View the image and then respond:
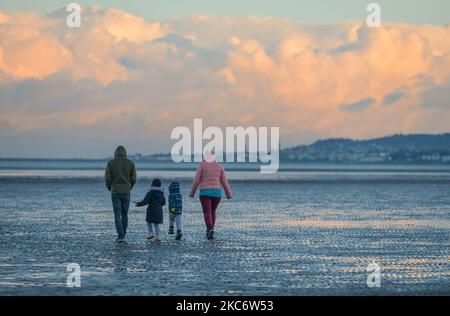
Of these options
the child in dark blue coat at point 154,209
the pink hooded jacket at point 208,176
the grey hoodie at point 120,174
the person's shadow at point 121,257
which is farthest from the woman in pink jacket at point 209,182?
the person's shadow at point 121,257

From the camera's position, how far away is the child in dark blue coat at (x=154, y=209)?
66.3ft

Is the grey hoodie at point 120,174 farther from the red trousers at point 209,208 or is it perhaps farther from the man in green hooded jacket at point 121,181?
the red trousers at point 209,208

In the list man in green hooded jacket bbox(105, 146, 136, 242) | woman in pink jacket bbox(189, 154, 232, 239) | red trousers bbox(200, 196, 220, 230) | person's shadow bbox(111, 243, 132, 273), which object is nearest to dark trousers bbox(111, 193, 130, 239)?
man in green hooded jacket bbox(105, 146, 136, 242)

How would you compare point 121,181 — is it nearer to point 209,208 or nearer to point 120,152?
point 120,152

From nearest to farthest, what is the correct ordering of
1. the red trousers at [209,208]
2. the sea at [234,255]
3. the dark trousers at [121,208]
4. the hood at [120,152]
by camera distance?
the sea at [234,255], the dark trousers at [121,208], the hood at [120,152], the red trousers at [209,208]

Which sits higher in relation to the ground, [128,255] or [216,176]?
[216,176]

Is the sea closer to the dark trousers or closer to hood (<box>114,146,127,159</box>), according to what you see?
the dark trousers

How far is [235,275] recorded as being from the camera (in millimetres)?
14375

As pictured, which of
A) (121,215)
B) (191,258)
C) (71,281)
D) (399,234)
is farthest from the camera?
(399,234)

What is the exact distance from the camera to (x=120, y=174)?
19922 millimetres

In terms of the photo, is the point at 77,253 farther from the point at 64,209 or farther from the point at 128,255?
the point at 64,209

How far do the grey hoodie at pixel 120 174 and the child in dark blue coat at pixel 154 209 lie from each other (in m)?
0.57
